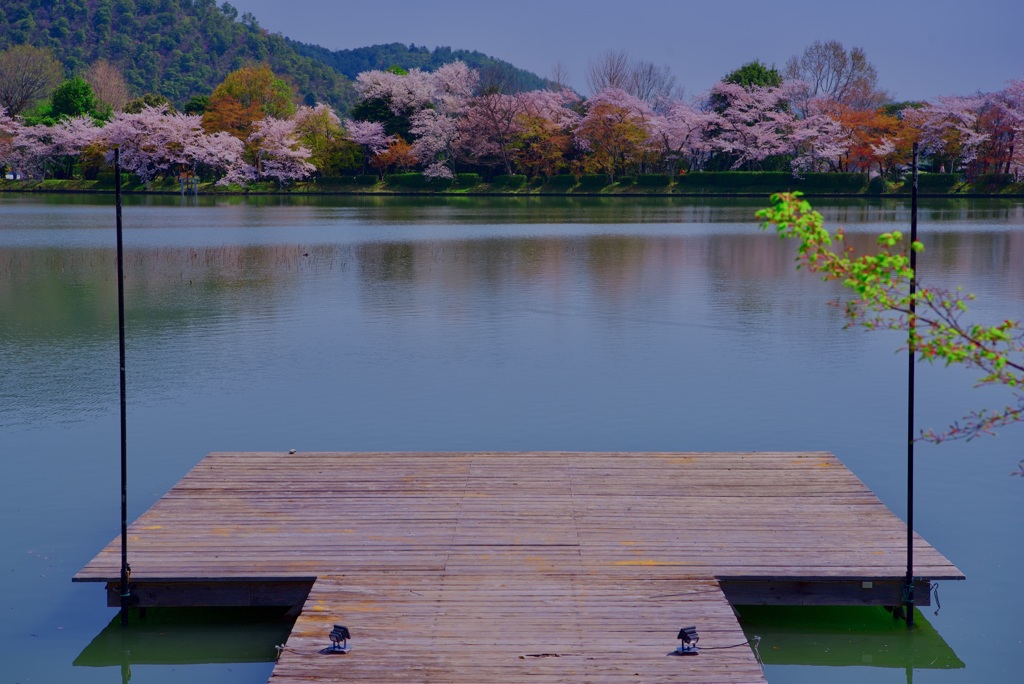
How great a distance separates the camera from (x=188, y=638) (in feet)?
21.8

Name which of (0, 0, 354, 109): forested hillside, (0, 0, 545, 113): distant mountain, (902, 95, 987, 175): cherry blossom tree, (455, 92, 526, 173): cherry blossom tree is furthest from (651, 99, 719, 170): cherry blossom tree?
(0, 0, 354, 109): forested hillside

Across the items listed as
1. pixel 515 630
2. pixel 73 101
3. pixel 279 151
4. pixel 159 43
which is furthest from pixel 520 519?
pixel 159 43

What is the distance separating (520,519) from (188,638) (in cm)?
212

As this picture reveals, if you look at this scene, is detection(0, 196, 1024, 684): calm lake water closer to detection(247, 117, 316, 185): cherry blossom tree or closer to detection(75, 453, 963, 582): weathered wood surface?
detection(75, 453, 963, 582): weathered wood surface

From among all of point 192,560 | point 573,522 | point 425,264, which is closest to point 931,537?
point 573,522

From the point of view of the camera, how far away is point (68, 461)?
10.3 m

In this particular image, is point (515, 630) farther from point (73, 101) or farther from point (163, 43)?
point (163, 43)

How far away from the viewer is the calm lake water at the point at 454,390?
6.74 m

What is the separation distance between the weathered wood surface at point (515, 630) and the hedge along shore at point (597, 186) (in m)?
51.4

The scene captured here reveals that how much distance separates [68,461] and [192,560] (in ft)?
14.1

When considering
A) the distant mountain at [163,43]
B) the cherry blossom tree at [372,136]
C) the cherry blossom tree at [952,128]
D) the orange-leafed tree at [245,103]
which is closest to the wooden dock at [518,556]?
the cherry blossom tree at [952,128]

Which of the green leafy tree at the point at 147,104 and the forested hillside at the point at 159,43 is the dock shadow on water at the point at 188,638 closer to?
the green leafy tree at the point at 147,104

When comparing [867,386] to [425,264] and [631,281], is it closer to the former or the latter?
[631,281]

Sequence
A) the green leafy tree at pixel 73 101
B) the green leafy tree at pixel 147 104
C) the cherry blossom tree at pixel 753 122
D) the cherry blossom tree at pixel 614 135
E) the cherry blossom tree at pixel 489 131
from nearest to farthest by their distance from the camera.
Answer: the cherry blossom tree at pixel 753 122 → the cherry blossom tree at pixel 614 135 → the cherry blossom tree at pixel 489 131 → the green leafy tree at pixel 147 104 → the green leafy tree at pixel 73 101
